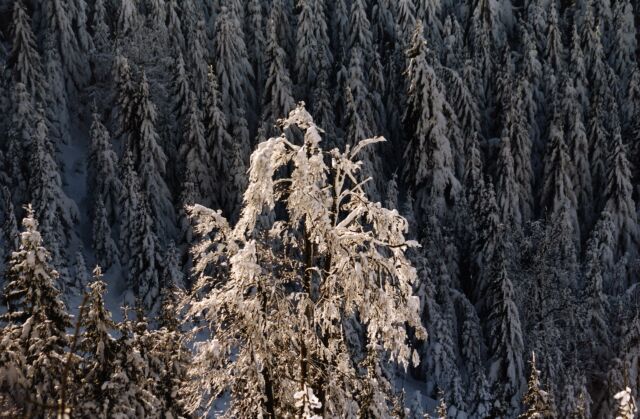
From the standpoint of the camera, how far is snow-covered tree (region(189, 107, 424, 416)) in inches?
380

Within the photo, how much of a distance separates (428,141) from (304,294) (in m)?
43.9

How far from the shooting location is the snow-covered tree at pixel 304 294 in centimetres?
966

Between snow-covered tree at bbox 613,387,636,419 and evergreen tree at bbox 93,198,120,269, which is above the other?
evergreen tree at bbox 93,198,120,269

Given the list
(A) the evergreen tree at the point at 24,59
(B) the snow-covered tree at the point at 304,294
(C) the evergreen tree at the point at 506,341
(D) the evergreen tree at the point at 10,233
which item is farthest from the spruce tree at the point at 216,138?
(B) the snow-covered tree at the point at 304,294

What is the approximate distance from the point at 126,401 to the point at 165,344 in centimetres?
332

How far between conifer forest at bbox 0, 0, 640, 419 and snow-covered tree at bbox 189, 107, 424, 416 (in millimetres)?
13253

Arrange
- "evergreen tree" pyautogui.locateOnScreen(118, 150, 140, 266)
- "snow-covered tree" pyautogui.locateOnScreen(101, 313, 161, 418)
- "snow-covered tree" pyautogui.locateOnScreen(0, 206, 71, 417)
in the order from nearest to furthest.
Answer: "snow-covered tree" pyautogui.locateOnScreen(101, 313, 161, 418) → "snow-covered tree" pyautogui.locateOnScreen(0, 206, 71, 417) → "evergreen tree" pyautogui.locateOnScreen(118, 150, 140, 266)

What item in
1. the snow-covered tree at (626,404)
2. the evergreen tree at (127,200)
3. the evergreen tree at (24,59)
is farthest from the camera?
the evergreen tree at (24,59)

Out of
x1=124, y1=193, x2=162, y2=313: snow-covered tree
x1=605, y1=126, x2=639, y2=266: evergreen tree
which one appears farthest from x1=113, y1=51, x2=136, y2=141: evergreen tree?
x1=605, y1=126, x2=639, y2=266: evergreen tree

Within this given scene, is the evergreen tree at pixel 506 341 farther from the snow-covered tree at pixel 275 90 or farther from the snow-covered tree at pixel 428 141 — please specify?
the snow-covered tree at pixel 275 90

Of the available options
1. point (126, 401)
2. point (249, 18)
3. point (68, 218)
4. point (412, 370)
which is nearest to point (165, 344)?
point (126, 401)

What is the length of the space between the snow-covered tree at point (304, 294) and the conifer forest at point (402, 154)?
1325 centimetres

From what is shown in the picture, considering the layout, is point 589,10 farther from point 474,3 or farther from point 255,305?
point 255,305

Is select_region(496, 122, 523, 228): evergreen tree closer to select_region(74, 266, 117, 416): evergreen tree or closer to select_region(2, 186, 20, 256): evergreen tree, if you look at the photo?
select_region(2, 186, 20, 256): evergreen tree
